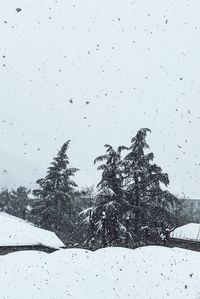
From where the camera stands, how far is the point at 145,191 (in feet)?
115

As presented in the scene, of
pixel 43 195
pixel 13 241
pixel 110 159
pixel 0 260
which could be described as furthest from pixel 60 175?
pixel 0 260

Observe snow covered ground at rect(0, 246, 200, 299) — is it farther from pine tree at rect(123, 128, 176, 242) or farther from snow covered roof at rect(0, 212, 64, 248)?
pine tree at rect(123, 128, 176, 242)

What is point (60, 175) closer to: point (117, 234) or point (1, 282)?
point (117, 234)

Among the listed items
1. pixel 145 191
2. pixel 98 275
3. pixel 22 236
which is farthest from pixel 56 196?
pixel 98 275

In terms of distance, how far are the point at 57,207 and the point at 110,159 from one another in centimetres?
1482

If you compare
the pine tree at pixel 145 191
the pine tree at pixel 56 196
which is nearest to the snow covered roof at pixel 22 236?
the pine tree at pixel 145 191

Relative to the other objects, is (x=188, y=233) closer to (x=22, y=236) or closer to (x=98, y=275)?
(x=22, y=236)

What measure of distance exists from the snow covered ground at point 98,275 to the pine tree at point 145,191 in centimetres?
2157

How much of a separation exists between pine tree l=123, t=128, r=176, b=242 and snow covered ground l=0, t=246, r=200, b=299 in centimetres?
2157

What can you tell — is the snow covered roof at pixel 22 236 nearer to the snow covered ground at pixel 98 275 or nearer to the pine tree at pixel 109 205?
the pine tree at pixel 109 205

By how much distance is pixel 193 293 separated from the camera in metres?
9.68

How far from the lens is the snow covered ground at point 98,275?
9.16 m

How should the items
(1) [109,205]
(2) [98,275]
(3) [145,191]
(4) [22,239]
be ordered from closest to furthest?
(2) [98,275] < (4) [22,239] < (1) [109,205] < (3) [145,191]

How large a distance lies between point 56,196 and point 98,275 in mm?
34797
